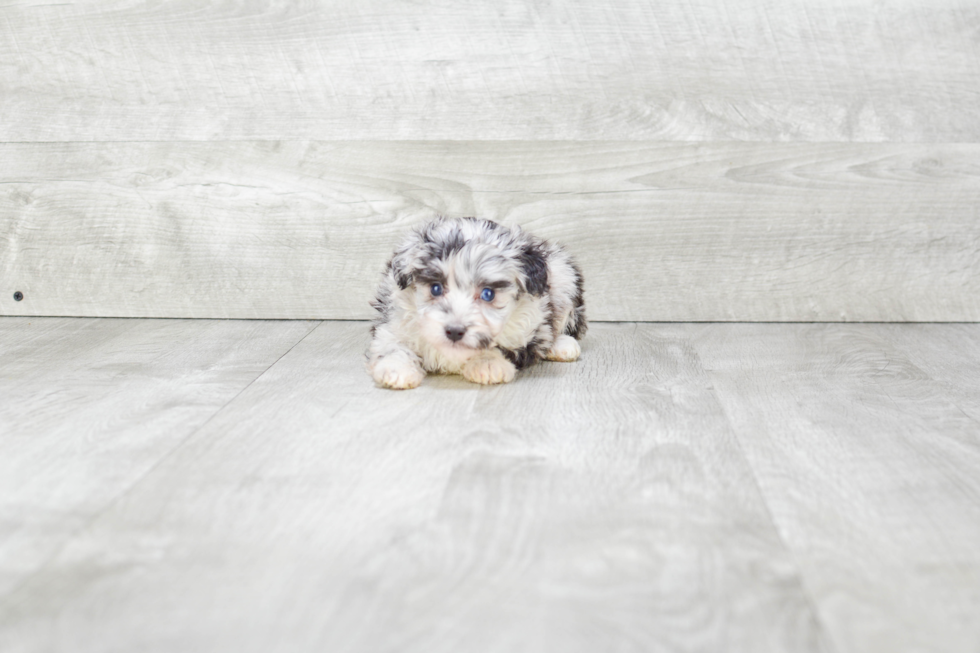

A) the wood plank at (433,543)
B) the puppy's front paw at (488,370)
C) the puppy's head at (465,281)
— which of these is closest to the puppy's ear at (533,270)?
the puppy's head at (465,281)

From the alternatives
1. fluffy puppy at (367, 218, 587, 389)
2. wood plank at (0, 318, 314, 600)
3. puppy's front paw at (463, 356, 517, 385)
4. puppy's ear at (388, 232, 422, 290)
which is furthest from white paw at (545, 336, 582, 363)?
wood plank at (0, 318, 314, 600)

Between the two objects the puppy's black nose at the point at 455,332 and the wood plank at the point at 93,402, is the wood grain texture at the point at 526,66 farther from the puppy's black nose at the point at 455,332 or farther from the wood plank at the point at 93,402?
the puppy's black nose at the point at 455,332

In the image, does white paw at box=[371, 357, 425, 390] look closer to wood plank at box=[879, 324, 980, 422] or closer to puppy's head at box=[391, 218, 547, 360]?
puppy's head at box=[391, 218, 547, 360]

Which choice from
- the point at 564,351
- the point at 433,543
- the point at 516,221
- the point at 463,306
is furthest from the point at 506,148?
the point at 433,543

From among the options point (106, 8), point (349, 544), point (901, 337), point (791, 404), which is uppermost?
point (106, 8)

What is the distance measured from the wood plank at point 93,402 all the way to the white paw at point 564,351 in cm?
87

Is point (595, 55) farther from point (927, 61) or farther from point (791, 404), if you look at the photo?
point (791, 404)

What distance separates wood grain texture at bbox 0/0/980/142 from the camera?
2.97 m

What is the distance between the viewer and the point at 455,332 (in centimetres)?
220

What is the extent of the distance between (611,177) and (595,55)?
44 centimetres

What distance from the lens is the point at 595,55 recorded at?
9.84ft

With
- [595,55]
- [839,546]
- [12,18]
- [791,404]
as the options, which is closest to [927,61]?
[595,55]

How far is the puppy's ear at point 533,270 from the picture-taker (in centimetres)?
229

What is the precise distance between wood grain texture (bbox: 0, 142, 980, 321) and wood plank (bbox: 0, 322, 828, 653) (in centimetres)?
116
